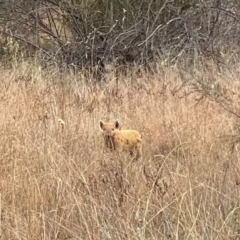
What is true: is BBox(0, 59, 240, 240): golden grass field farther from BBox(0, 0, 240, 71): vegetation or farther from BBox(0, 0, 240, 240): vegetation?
BBox(0, 0, 240, 71): vegetation

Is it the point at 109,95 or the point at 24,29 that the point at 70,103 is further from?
the point at 24,29

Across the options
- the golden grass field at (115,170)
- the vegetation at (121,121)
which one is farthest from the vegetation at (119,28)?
the golden grass field at (115,170)

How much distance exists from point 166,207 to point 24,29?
21.4 feet

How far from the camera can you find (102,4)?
28.3ft

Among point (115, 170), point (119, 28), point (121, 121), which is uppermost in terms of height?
point (119, 28)

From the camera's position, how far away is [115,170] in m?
3.01

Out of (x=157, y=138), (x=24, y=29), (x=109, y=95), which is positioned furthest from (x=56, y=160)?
(x=24, y=29)

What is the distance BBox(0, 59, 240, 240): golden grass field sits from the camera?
8.39 ft

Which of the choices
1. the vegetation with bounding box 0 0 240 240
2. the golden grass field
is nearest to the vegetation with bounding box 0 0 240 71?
the vegetation with bounding box 0 0 240 240

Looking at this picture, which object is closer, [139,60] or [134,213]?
[134,213]

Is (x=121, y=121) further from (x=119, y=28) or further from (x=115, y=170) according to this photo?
(x=119, y=28)

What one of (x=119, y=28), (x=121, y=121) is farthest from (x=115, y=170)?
(x=119, y=28)

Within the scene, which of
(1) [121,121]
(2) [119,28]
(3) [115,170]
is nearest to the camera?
(3) [115,170]

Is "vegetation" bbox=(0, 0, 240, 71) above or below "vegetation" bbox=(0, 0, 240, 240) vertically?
above
